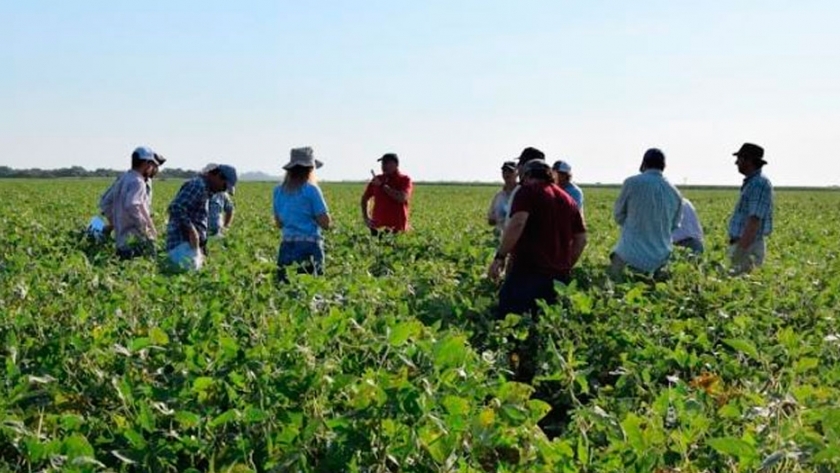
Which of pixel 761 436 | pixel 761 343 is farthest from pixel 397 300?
pixel 761 436

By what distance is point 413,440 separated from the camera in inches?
89.3

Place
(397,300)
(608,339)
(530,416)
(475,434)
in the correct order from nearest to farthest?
1. (475,434)
2. (530,416)
3. (608,339)
4. (397,300)

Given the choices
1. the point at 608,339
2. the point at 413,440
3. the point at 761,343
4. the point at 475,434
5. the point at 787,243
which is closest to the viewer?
the point at 413,440

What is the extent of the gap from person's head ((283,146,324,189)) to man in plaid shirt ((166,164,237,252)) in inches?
18.2

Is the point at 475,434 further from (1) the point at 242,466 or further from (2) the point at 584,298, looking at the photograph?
(2) the point at 584,298

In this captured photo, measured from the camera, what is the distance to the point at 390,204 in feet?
31.5

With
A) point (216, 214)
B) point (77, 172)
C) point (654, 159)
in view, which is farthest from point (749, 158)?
point (77, 172)

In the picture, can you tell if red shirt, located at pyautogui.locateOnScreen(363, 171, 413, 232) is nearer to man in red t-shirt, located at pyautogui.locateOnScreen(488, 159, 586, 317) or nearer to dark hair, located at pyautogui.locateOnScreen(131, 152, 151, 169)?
dark hair, located at pyautogui.locateOnScreen(131, 152, 151, 169)

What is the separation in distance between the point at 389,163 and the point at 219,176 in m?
2.68

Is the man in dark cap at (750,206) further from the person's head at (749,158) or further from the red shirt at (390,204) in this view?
the red shirt at (390,204)

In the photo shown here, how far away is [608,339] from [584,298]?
0.41 m

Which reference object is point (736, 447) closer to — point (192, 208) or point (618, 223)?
point (618, 223)

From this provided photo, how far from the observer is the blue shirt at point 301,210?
6699 millimetres

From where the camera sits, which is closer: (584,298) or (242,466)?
(242,466)
